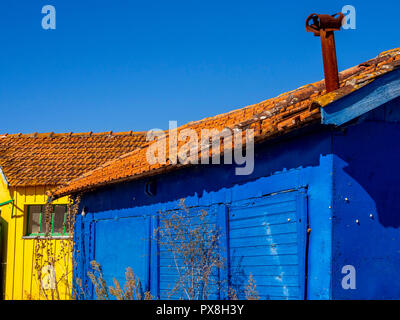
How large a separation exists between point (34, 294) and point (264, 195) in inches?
375

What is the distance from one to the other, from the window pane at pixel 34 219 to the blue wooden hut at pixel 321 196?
930 cm

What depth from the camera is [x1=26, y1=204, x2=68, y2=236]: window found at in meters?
16.0

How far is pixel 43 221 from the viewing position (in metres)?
16.3

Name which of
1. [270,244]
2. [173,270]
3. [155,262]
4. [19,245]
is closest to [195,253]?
[173,270]

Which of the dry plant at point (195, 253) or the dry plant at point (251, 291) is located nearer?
the dry plant at point (251, 291)

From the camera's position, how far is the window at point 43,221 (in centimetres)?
1599

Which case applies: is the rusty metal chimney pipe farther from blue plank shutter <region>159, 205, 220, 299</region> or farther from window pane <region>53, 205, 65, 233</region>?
window pane <region>53, 205, 65, 233</region>

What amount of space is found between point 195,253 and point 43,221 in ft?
30.7

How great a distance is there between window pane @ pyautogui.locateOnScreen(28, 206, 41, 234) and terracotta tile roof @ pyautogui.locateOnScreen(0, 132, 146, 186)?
92 cm

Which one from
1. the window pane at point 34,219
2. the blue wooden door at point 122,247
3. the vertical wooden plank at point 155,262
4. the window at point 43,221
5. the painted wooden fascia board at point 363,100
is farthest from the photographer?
the window pane at point 34,219

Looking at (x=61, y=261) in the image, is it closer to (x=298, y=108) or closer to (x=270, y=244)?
(x=270, y=244)

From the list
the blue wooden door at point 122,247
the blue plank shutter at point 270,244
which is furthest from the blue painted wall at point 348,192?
the blue wooden door at point 122,247

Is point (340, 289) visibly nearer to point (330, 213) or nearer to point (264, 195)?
point (330, 213)

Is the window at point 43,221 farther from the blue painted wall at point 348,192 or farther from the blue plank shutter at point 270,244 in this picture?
the blue painted wall at point 348,192
